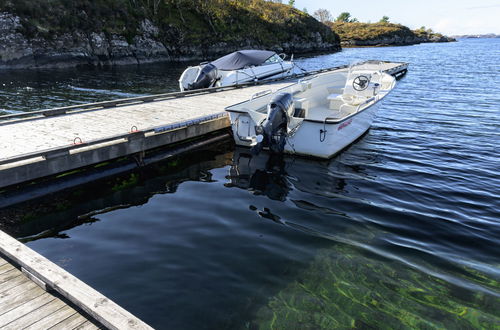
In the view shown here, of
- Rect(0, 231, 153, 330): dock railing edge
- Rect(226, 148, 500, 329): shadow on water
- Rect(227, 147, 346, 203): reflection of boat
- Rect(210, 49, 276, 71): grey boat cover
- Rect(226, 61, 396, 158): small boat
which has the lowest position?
Rect(226, 148, 500, 329): shadow on water

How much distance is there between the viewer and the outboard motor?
8875 millimetres

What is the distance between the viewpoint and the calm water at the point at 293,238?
4.40 meters

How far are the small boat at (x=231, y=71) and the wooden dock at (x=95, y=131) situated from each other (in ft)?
12.5

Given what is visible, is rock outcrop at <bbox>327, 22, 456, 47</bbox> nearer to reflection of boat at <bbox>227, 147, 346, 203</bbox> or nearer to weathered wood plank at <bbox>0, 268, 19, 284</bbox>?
reflection of boat at <bbox>227, 147, 346, 203</bbox>

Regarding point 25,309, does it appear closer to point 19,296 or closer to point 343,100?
point 19,296

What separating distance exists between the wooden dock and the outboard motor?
8.16 ft

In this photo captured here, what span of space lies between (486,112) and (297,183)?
1275 centimetres

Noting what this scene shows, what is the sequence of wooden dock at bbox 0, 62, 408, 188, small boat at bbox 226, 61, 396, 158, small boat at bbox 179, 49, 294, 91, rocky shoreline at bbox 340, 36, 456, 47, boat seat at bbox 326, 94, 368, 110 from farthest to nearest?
1. rocky shoreline at bbox 340, 36, 456, 47
2. small boat at bbox 179, 49, 294, 91
3. boat seat at bbox 326, 94, 368, 110
4. small boat at bbox 226, 61, 396, 158
5. wooden dock at bbox 0, 62, 408, 188

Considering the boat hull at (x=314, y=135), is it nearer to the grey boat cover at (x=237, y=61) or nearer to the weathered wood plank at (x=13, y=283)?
the weathered wood plank at (x=13, y=283)

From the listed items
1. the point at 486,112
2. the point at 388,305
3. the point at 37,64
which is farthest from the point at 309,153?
the point at 37,64

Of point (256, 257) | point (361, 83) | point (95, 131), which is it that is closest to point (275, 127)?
point (256, 257)

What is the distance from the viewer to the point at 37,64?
30109 millimetres

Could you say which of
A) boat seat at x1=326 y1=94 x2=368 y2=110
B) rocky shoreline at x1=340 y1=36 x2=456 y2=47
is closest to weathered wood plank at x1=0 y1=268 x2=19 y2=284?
boat seat at x1=326 y1=94 x2=368 y2=110

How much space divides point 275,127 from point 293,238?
3.87 meters
